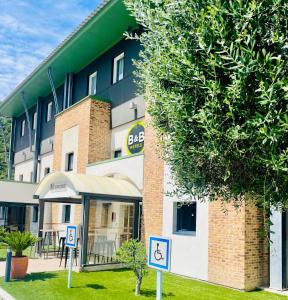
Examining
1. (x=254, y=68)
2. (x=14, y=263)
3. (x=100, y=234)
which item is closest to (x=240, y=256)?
(x=100, y=234)

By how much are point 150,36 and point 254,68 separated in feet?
7.81

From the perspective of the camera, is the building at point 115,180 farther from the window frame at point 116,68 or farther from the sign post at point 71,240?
the sign post at point 71,240

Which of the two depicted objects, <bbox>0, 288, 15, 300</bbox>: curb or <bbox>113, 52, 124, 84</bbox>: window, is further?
<bbox>113, 52, 124, 84</bbox>: window

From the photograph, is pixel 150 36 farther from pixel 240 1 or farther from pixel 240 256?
pixel 240 256

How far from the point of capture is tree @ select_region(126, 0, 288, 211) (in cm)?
471

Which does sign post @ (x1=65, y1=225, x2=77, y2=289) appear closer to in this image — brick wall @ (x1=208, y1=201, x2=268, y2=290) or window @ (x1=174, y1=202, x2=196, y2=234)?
window @ (x1=174, y1=202, x2=196, y2=234)

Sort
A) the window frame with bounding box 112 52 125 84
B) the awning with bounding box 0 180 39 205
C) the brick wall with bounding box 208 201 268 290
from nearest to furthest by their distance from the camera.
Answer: the brick wall with bounding box 208 201 268 290 < the window frame with bounding box 112 52 125 84 < the awning with bounding box 0 180 39 205

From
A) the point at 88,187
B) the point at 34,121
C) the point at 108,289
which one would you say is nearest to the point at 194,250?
the point at 108,289

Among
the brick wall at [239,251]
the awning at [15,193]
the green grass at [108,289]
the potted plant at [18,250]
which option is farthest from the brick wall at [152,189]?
the awning at [15,193]

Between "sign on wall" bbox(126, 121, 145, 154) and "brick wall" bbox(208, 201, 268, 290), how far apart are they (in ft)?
21.5

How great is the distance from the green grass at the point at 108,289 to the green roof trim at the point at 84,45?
9797 millimetres

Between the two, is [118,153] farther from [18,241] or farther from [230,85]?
[230,85]

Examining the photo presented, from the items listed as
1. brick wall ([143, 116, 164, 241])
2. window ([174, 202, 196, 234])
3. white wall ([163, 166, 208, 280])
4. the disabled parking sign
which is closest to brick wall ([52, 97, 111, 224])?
brick wall ([143, 116, 164, 241])

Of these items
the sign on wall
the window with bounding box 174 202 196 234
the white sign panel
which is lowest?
the white sign panel
